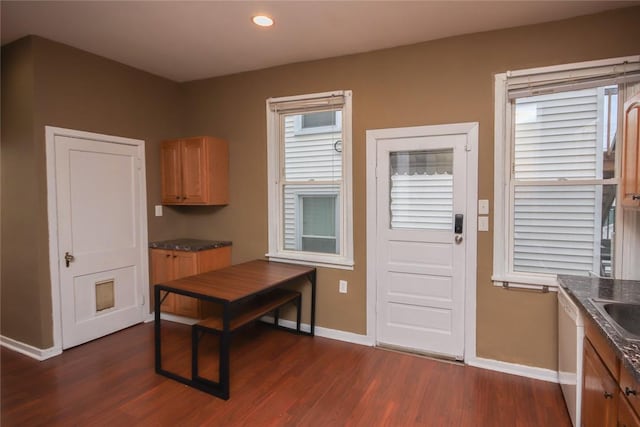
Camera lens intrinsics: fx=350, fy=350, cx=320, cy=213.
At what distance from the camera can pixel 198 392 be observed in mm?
2504

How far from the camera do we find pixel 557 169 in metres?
2.67

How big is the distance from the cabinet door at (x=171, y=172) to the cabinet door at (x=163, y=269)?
0.58 m

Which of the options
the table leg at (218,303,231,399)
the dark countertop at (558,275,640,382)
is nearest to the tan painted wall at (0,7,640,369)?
the dark countertop at (558,275,640,382)

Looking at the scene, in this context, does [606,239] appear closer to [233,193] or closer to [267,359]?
[267,359]

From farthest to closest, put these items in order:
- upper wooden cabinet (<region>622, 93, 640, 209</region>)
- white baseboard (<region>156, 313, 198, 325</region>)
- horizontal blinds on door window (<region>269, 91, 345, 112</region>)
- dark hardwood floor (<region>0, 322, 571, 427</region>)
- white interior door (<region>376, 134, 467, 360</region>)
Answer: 1. white baseboard (<region>156, 313, 198, 325</region>)
2. horizontal blinds on door window (<region>269, 91, 345, 112</region>)
3. white interior door (<region>376, 134, 467, 360</region>)
4. dark hardwood floor (<region>0, 322, 571, 427</region>)
5. upper wooden cabinet (<region>622, 93, 640, 209</region>)

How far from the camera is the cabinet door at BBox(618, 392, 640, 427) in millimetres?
1242

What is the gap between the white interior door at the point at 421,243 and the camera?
9.70ft

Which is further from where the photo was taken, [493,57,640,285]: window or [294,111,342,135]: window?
[294,111,342,135]: window

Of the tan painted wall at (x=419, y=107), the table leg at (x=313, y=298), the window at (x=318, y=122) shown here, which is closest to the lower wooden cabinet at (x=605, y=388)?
the tan painted wall at (x=419, y=107)

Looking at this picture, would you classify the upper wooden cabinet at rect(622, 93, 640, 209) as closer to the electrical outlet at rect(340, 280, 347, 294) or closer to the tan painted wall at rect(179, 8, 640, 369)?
the tan painted wall at rect(179, 8, 640, 369)

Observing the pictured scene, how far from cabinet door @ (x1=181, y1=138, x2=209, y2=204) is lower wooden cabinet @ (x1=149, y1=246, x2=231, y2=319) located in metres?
0.58

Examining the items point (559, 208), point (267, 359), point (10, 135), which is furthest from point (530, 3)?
point (10, 135)

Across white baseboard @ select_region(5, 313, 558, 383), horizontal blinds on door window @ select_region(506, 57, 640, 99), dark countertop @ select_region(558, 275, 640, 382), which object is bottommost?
white baseboard @ select_region(5, 313, 558, 383)

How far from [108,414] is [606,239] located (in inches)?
143
